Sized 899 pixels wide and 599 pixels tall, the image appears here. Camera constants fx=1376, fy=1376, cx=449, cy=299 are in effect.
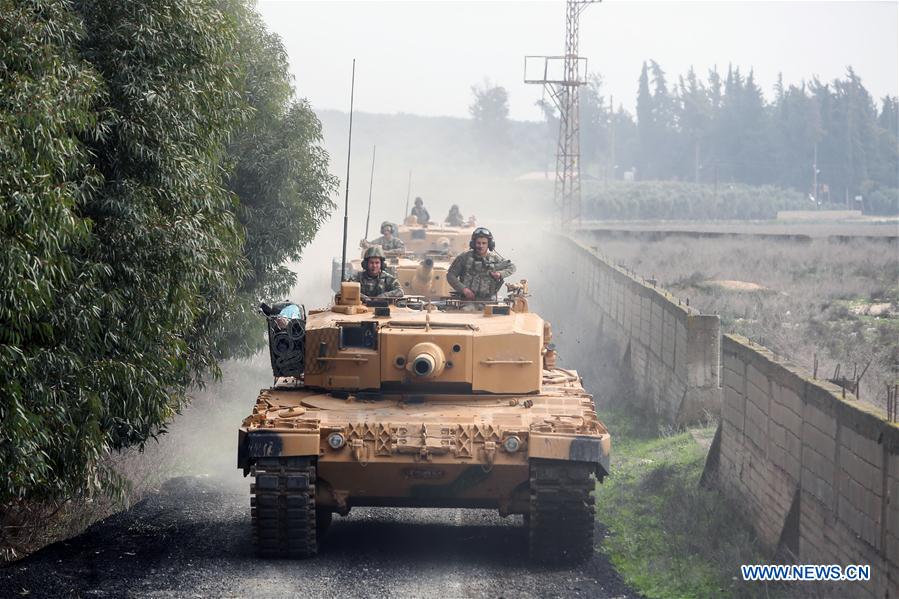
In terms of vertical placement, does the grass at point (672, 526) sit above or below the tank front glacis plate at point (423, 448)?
below

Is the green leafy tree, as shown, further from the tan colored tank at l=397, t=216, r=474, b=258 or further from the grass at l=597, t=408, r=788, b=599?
the tan colored tank at l=397, t=216, r=474, b=258

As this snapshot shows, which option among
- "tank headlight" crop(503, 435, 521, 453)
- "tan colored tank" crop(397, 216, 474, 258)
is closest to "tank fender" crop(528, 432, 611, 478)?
"tank headlight" crop(503, 435, 521, 453)

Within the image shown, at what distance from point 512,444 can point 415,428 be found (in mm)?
853

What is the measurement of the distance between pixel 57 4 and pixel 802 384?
6888 millimetres

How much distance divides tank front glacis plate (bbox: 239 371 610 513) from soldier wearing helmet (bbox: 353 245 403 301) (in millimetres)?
3393

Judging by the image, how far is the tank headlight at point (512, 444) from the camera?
38.1 ft

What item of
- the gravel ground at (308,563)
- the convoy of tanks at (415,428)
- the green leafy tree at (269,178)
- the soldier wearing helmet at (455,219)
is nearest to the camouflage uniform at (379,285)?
the convoy of tanks at (415,428)

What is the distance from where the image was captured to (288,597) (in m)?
10.7

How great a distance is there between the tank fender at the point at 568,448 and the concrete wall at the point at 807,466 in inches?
67.3

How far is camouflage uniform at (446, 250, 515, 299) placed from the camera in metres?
15.7

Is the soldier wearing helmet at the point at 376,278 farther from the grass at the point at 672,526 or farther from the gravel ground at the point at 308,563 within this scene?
the grass at the point at 672,526

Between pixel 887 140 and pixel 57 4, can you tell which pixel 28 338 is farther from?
pixel 887 140

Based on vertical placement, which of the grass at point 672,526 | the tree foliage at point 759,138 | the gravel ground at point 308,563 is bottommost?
the gravel ground at point 308,563

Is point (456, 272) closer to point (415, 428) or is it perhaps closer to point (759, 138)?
point (415, 428)
